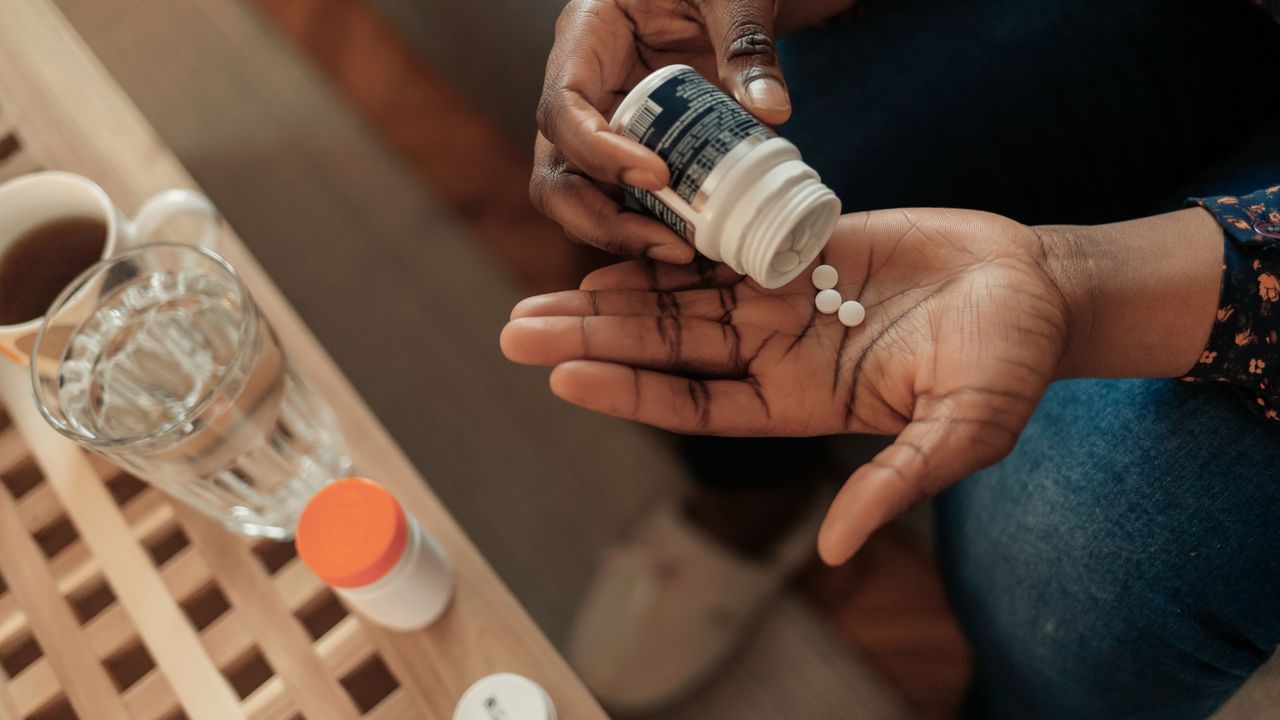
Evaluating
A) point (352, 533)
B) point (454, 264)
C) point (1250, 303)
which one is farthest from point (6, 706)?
point (1250, 303)

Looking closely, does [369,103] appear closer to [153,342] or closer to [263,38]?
[263,38]

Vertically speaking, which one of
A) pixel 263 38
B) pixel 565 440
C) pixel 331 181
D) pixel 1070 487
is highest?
pixel 263 38

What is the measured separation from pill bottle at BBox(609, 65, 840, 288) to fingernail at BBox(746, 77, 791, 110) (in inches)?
0.7

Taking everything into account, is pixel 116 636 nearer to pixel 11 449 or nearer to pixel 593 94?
pixel 11 449

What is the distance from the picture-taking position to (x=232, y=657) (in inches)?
23.8

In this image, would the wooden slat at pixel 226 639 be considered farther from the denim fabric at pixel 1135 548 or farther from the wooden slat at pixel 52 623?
the denim fabric at pixel 1135 548

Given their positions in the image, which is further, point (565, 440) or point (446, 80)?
point (446, 80)

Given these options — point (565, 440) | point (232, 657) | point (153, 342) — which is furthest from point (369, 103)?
point (232, 657)

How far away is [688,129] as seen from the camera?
56 cm

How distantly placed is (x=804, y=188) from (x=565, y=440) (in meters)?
0.67

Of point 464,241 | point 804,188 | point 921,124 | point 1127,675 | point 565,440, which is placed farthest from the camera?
point 464,241

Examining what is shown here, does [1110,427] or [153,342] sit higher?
[153,342]

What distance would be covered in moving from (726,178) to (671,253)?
0.32ft

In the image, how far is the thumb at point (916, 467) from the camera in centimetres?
50
